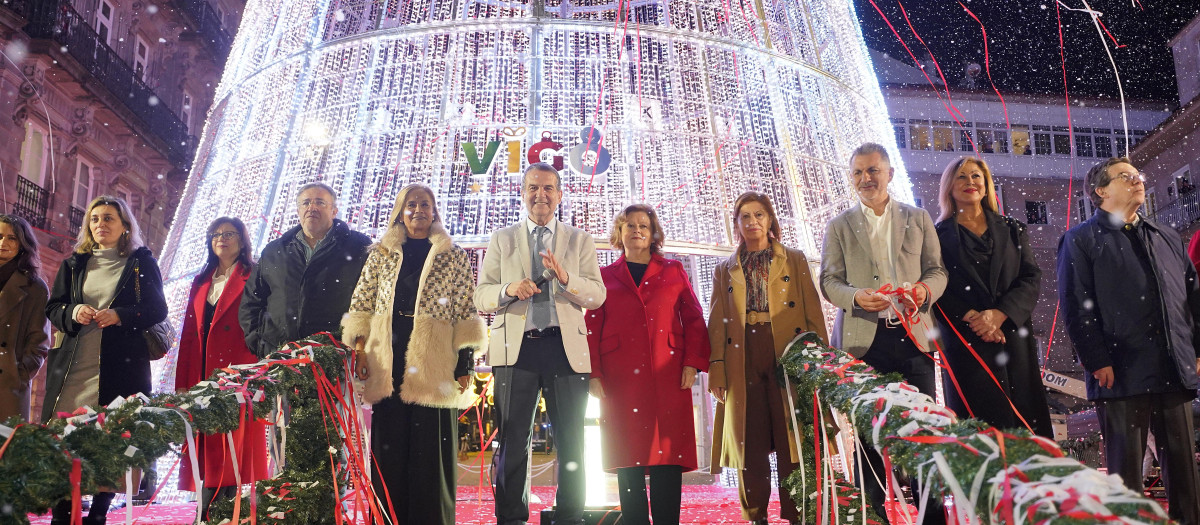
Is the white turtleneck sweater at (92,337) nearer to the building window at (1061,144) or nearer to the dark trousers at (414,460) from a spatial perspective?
the dark trousers at (414,460)

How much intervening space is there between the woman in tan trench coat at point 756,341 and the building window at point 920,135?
2125 centimetres

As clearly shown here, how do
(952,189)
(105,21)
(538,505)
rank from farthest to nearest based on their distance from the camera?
1. (105,21)
2. (538,505)
3. (952,189)

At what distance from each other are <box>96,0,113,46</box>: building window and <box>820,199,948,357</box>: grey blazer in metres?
16.3

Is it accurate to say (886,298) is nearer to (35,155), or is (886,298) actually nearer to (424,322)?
(424,322)

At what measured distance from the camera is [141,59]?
728 inches

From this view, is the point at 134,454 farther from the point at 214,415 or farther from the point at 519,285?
the point at 519,285

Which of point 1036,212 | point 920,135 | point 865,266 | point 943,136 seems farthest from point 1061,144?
point 865,266

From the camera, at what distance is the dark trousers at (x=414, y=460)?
3727 millimetres

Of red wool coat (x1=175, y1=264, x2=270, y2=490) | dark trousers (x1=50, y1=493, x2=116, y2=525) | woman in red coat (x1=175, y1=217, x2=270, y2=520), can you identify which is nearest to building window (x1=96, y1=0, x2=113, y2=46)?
woman in red coat (x1=175, y1=217, x2=270, y2=520)

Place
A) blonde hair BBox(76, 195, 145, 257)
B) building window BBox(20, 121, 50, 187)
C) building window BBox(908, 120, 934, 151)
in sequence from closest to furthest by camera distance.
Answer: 1. blonde hair BBox(76, 195, 145, 257)
2. building window BBox(20, 121, 50, 187)
3. building window BBox(908, 120, 934, 151)

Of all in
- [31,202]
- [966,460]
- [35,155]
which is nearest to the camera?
[966,460]

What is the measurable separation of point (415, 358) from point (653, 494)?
44.4 inches

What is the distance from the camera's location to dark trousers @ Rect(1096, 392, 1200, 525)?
349cm

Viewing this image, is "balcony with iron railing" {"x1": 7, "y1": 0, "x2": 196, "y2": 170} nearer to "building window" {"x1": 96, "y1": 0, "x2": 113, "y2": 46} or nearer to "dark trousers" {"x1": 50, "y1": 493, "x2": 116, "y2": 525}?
"building window" {"x1": 96, "y1": 0, "x2": 113, "y2": 46}
